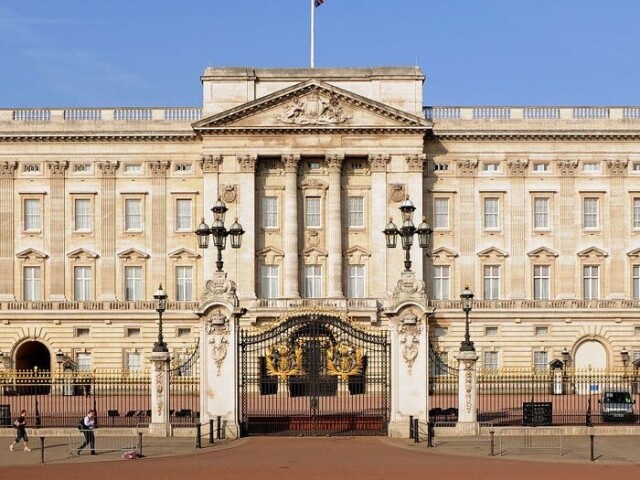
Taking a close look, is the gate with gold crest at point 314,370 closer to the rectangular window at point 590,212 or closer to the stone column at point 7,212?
the rectangular window at point 590,212

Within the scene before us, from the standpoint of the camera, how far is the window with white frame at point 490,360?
72.8m

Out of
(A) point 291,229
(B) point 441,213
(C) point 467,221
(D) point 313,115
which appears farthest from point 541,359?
(D) point 313,115

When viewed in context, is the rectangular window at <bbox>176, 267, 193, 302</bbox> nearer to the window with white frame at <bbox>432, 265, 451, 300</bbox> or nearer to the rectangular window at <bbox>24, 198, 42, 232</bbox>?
the rectangular window at <bbox>24, 198, 42, 232</bbox>

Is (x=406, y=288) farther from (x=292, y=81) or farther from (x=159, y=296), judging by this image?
(x=292, y=81)

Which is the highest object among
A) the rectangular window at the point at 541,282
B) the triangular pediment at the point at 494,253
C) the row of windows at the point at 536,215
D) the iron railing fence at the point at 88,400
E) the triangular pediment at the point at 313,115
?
the triangular pediment at the point at 313,115

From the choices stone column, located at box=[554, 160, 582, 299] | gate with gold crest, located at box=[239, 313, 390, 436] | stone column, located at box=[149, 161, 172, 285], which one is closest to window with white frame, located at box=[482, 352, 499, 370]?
stone column, located at box=[554, 160, 582, 299]

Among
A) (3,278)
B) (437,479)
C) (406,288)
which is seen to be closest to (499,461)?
(437,479)

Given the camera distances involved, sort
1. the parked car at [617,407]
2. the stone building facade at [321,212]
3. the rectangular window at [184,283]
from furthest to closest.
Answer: the rectangular window at [184,283] < the stone building facade at [321,212] < the parked car at [617,407]

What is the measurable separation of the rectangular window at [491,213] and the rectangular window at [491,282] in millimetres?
2522

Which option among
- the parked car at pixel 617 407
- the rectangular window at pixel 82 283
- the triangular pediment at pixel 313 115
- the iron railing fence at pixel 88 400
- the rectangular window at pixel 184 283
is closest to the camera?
the iron railing fence at pixel 88 400

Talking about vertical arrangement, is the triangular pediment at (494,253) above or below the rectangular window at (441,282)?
above

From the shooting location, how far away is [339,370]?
4603 cm

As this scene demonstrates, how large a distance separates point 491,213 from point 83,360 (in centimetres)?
2657

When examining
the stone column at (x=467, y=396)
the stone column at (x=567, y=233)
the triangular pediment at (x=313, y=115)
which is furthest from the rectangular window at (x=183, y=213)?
the stone column at (x=467, y=396)
